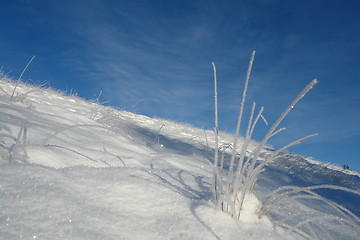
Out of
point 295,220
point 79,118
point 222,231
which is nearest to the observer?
point 222,231

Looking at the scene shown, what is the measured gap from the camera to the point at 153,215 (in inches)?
40.4

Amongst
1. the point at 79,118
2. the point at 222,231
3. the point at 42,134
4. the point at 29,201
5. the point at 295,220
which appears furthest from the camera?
the point at 79,118

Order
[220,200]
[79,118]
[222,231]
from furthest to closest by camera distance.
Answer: [79,118], [220,200], [222,231]

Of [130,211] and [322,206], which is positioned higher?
[322,206]

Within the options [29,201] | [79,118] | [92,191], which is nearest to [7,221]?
[29,201]

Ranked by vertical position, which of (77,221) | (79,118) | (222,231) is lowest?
(79,118)

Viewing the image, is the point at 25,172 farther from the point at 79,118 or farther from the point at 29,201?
the point at 79,118

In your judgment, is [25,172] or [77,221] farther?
[25,172]

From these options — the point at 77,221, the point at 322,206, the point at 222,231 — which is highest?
the point at 322,206

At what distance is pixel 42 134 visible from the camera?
1949 millimetres

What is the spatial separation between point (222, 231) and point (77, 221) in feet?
1.64

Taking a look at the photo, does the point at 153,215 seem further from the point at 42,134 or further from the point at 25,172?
the point at 42,134

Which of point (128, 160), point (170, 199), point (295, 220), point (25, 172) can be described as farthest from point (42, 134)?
point (295, 220)

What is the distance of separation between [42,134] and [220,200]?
1.42 meters
